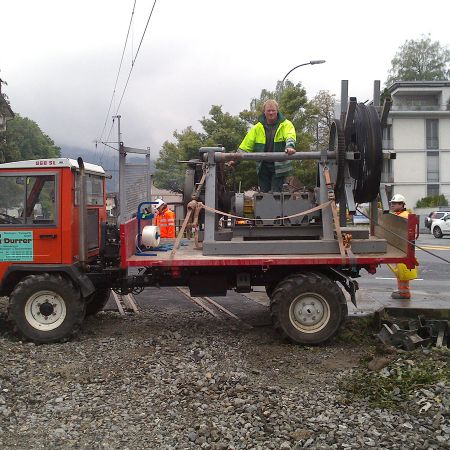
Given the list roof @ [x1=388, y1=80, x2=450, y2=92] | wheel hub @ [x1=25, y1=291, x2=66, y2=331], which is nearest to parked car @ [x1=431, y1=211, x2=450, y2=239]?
wheel hub @ [x1=25, y1=291, x2=66, y2=331]

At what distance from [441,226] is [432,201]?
23630 millimetres

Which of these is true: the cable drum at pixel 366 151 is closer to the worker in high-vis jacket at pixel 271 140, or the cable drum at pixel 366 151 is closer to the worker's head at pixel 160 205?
the worker in high-vis jacket at pixel 271 140

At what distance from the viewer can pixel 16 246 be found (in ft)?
21.6

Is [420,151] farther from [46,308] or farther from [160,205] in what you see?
[46,308]

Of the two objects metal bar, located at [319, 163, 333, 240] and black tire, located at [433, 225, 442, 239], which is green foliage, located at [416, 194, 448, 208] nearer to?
black tire, located at [433, 225, 442, 239]

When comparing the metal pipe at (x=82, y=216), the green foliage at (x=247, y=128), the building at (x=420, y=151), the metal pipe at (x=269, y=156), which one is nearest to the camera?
the metal pipe at (x=82, y=216)

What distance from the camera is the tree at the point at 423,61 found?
72938 millimetres

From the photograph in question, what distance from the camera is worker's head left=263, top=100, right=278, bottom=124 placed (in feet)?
24.9

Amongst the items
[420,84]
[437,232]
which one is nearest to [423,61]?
[420,84]

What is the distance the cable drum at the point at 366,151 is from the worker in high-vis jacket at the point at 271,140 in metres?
1.02

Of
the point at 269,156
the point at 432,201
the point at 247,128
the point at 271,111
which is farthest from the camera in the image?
the point at 432,201

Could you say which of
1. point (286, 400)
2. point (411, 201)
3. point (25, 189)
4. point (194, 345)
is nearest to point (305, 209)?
point (194, 345)

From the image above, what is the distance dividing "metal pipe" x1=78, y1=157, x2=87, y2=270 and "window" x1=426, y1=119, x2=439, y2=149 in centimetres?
5755

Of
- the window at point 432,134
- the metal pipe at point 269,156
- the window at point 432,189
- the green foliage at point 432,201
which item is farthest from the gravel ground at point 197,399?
the window at point 432,134
